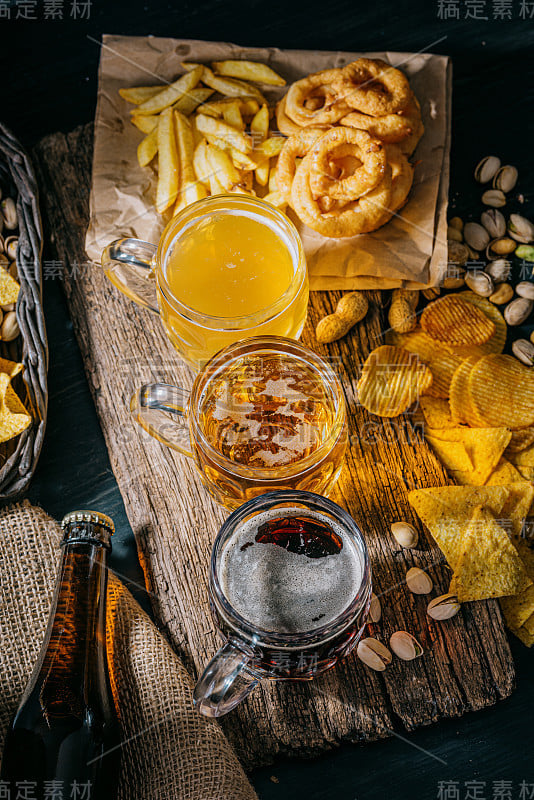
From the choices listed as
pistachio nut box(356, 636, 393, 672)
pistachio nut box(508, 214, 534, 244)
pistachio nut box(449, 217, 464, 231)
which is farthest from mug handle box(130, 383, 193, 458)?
pistachio nut box(508, 214, 534, 244)

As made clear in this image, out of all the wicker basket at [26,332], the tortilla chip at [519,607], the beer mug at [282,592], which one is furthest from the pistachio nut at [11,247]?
the tortilla chip at [519,607]

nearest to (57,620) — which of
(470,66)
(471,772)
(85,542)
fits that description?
(85,542)

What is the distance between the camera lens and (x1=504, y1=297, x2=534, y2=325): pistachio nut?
1706 mm

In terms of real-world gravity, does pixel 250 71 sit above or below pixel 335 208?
above

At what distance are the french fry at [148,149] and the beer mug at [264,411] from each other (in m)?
0.60

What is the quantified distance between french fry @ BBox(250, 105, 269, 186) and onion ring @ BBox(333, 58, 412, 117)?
0.17m

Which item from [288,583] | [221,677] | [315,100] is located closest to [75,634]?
[221,677]

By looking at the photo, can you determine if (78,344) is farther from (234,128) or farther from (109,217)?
(234,128)

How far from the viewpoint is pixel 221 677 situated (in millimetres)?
1098

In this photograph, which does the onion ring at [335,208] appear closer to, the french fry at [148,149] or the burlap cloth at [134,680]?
the french fry at [148,149]

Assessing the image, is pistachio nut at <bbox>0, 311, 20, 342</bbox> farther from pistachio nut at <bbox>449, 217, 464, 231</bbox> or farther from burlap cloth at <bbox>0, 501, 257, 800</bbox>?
pistachio nut at <bbox>449, 217, 464, 231</bbox>

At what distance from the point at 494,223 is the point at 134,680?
A: 131 centimetres

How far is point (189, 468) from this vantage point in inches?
60.4

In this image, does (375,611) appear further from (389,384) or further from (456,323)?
(456,323)
